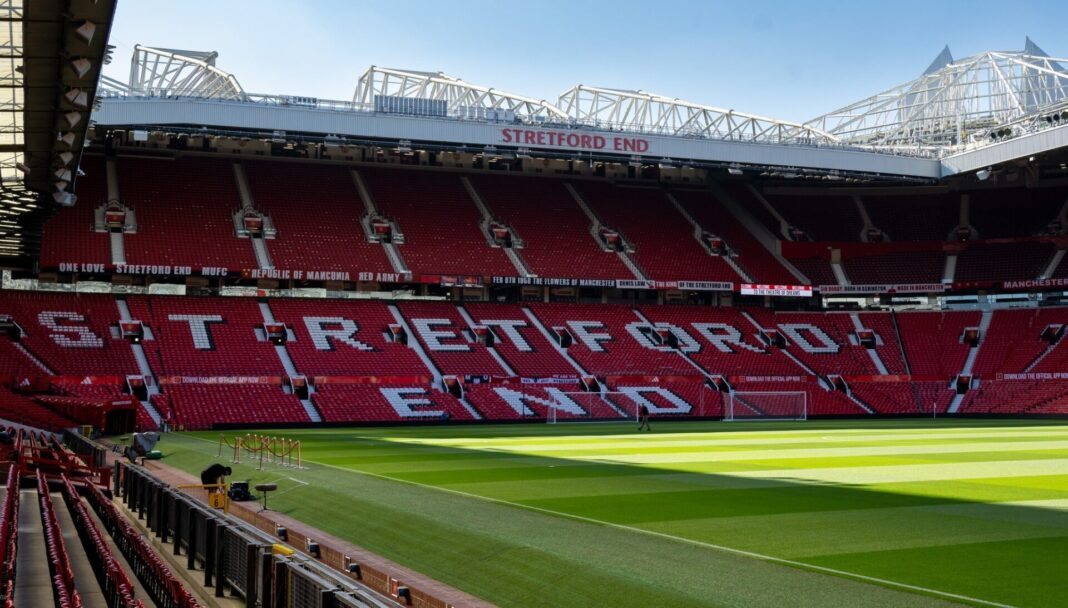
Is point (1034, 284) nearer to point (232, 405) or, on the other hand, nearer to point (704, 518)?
point (232, 405)

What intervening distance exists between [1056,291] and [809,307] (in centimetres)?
1582

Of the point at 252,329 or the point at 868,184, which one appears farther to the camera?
the point at 868,184

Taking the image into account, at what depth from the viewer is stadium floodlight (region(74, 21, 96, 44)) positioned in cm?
1700

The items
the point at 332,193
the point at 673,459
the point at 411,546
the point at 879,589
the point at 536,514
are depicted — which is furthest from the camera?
the point at 332,193

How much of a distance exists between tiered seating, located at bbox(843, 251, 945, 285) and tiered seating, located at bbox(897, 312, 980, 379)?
2652mm

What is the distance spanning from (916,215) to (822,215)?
6.60 m

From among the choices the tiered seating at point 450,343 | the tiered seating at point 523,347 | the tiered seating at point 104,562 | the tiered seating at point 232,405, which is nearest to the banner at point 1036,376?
the tiered seating at point 523,347

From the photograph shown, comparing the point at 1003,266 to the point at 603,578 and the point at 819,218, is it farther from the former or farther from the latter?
the point at 603,578

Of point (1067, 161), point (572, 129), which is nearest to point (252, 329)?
point (572, 129)

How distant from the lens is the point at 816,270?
74.2 meters

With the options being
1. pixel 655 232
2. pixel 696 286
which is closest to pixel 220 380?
pixel 696 286

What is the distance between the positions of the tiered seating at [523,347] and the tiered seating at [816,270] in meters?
21.4

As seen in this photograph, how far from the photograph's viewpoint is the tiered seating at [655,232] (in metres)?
70.4

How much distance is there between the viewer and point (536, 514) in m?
19.2
